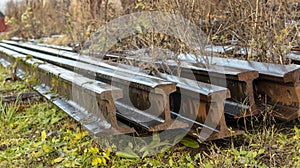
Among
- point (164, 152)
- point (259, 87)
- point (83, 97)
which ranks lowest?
point (164, 152)

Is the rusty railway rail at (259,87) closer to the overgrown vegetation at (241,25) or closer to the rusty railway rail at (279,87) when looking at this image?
the rusty railway rail at (279,87)

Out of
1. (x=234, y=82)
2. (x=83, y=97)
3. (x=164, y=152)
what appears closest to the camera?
(x=164, y=152)

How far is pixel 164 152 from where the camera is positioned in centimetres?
272

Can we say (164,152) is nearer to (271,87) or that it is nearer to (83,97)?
(83,97)

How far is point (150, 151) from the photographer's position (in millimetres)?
2701

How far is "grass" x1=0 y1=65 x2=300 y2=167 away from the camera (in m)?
2.41

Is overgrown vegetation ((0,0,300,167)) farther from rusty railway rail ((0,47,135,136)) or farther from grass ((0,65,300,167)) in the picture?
rusty railway rail ((0,47,135,136))

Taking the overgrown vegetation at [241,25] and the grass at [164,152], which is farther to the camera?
the overgrown vegetation at [241,25]

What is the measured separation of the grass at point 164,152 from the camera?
2410 mm

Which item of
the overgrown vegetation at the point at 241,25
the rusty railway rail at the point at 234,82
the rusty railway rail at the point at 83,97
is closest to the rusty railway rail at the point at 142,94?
the rusty railway rail at the point at 83,97

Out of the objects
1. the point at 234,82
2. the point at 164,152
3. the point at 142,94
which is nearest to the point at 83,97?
the point at 142,94

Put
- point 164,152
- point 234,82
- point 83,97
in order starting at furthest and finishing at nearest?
point 83,97
point 234,82
point 164,152

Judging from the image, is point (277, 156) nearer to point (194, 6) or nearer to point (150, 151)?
point (150, 151)

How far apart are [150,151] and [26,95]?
2509 millimetres
